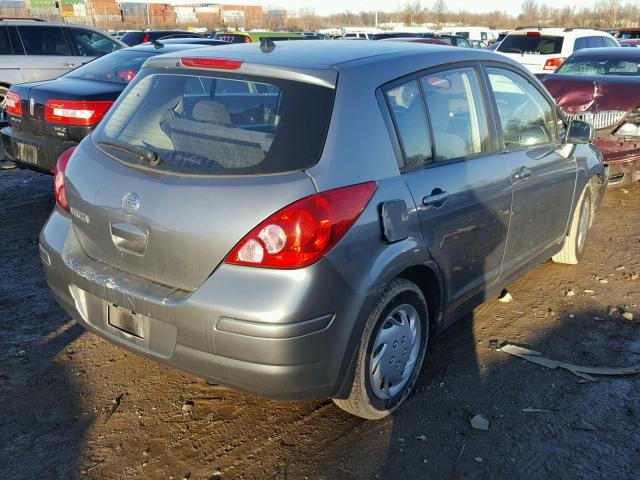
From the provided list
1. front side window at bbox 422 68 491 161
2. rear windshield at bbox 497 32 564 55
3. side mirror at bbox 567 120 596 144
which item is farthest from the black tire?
rear windshield at bbox 497 32 564 55

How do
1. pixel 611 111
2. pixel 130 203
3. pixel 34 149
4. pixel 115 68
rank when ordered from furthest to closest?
pixel 611 111 < pixel 115 68 < pixel 34 149 < pixel 130 203

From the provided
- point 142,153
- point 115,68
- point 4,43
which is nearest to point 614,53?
point 115,68

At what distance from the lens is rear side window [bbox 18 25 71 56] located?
35.9ft

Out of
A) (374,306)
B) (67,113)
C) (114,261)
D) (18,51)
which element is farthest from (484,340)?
(18,51)

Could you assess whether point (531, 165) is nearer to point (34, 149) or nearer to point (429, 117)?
point (429, 117)

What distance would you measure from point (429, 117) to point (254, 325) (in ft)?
4.80

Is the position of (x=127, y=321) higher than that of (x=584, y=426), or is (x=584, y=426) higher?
(x=127, y=321)

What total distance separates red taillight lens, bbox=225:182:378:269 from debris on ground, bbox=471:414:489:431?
4.09 ft

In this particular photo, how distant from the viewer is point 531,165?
3918 mm

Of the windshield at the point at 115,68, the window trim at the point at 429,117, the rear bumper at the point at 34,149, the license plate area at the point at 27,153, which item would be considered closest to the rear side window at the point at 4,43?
the windshield at the point at 115,68

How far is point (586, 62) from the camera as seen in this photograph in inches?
363

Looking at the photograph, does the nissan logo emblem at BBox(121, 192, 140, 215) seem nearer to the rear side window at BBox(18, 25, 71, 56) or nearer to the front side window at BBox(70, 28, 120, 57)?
the front side window at BBox(70, 28, 120, 57)

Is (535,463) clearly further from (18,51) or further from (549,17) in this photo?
(549,17)

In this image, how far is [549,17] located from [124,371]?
93.7m
